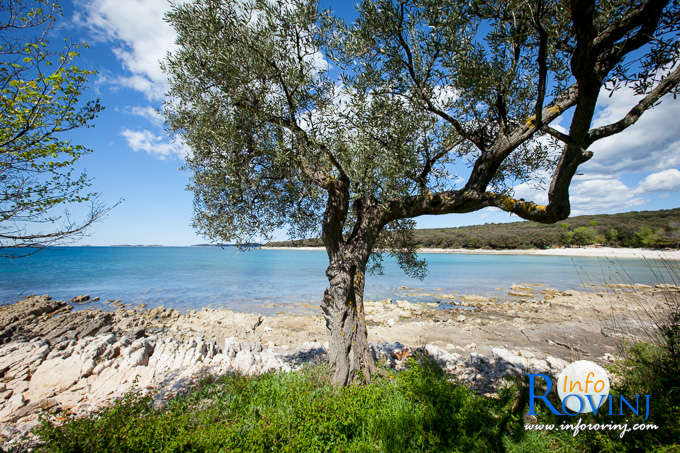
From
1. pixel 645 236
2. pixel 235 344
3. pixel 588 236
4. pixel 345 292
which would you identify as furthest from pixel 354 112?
pixel 645 236

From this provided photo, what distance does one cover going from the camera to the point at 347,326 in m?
6.15

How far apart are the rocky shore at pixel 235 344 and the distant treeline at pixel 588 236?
5192 millimetres

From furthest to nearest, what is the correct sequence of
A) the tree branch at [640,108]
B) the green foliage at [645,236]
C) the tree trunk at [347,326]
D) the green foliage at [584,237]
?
the green foliage at [584,237]
the green foliage at [645,236]
the tree trunk at [347,326]
the tree branch at [640,108]

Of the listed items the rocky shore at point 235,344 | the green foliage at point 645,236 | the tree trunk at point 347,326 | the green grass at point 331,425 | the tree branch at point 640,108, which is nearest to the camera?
the tree branch at point 640,108

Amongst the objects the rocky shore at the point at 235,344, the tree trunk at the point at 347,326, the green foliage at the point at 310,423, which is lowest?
the rocky shore at the point at 235,344

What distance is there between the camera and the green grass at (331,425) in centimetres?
383

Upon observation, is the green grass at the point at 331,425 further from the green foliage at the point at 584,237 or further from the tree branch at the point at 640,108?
the green foliage at the point at 584,237

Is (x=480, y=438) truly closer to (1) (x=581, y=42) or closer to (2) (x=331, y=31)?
(1) (x=581, y=42)

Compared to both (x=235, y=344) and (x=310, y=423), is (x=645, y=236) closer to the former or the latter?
(x=235, y=344)

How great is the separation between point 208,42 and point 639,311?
23.5 m

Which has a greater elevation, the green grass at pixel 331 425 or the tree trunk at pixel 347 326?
the tree trunk at pixel 347 326

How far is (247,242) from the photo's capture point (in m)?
7.53

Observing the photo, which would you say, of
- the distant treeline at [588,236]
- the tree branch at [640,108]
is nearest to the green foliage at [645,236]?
the distant treeline at [588,236]

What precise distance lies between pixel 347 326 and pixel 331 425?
2.13m
